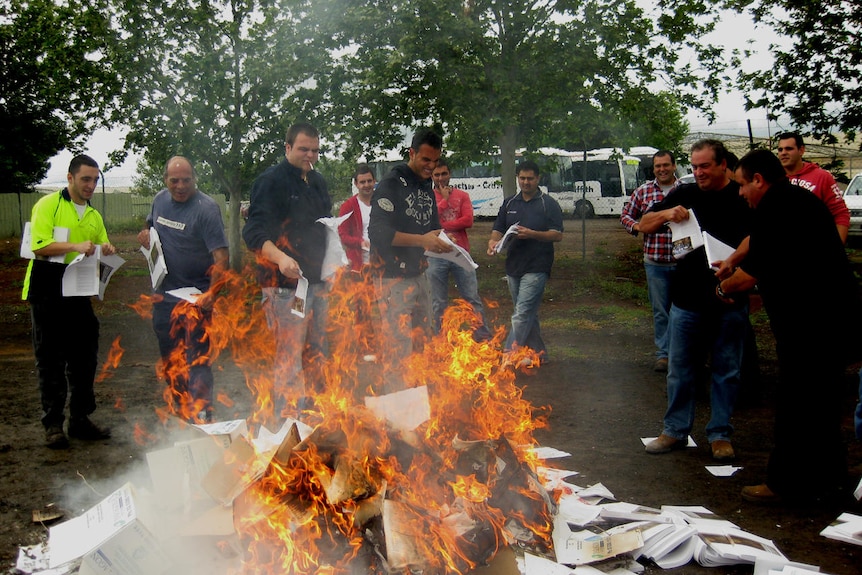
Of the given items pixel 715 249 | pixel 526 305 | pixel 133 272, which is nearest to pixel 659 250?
pixel 526 305

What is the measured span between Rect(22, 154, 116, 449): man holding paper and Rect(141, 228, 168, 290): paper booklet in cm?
31

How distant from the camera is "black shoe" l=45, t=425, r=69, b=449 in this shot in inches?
207

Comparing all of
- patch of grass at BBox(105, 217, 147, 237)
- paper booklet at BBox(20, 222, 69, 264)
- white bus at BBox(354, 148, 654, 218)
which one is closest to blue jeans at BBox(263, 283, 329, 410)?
paper booklet at BBox(20, 222, 69, 264)

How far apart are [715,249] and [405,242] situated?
2.21 metres

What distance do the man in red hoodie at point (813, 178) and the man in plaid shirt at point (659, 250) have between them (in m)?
1.00

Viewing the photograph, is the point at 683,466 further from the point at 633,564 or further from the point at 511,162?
the point at 511,162

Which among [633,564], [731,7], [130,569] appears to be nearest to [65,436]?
→ [130,569]

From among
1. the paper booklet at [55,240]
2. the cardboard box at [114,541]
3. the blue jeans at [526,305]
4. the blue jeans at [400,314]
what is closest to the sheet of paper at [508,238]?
the blue jeans at [526,305]

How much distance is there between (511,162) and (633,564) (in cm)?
971

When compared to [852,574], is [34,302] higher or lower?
higher

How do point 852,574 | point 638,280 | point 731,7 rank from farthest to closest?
point 638,280 < point 731,7 < point 852,574

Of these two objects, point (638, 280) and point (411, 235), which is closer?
point (411, 235)

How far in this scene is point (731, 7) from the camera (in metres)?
11.2

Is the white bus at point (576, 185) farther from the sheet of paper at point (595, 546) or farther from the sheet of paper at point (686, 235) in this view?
the sheet of paper at point (595, 546)
